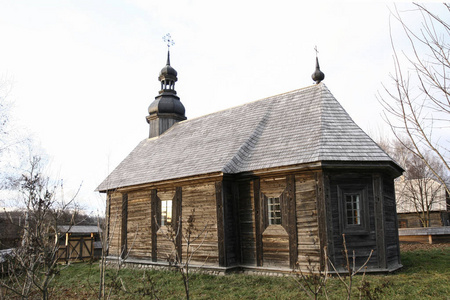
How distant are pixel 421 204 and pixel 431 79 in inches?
1099

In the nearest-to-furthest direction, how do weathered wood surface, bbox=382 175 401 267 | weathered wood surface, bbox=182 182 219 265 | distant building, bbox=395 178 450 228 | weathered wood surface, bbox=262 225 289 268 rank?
weathered wood surface, bbox=262 225 289 268 → weathered wood surface, bbox=382 175 401 267 → weathered wood surface, bbox=182 182 219 265 → distant building, bbox=395 178 450 228

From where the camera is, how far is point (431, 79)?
10.5 ft

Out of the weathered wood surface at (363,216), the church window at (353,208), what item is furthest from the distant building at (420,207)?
the church window at (353,208)

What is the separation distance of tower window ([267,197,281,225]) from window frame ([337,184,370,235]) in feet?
6.47

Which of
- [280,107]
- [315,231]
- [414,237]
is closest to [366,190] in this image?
[315,231]

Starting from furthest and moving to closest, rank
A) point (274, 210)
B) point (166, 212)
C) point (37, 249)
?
point (166, 212), point (274, 210), point (37, 249)

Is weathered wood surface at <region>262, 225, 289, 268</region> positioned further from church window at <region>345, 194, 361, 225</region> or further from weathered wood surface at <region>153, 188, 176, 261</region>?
weathered wood surface at <region>153, 188, 176, 261</region>

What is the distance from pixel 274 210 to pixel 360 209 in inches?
105

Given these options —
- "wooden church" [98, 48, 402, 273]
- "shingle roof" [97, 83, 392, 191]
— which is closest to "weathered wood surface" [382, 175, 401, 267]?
"wooden church" [98, 48, 402, 273]

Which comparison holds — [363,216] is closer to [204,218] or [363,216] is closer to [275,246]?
[275,246]

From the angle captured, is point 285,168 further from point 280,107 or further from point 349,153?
point 280,107

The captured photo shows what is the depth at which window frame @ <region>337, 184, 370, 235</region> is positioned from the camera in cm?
1087

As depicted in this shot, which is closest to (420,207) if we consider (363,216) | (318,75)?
(318,75)

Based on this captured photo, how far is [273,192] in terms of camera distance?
11930 millimetres
